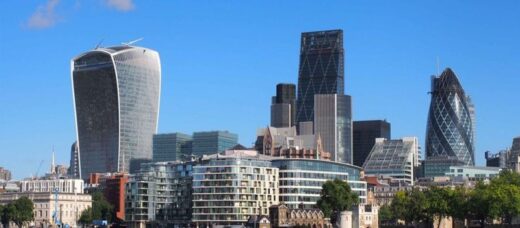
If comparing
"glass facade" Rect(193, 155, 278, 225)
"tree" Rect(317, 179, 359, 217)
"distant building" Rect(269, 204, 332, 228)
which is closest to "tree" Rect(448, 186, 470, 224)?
"tree" Rect(317, 179, 359, 217)

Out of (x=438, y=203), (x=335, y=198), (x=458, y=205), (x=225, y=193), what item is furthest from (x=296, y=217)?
(x=458, y=205)

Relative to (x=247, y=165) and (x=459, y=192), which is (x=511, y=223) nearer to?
(x=459, y=192)

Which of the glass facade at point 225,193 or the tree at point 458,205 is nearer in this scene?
the tree at point 458,205

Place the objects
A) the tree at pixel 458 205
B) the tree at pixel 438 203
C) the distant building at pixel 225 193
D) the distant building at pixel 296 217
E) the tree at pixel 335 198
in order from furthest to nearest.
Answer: the distant building at pixel 225 193 → the tree at pixel 335 198 → the tree at pixel 438 203 → the tree at pixel 458 205 → the distant building at pixel 296 217

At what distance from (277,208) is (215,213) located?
1633 centimetres

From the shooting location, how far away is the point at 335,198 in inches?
7554

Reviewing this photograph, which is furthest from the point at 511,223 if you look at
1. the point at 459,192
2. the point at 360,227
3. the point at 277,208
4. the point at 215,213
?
the point at 215,213

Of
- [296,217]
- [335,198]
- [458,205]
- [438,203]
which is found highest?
[335,198]

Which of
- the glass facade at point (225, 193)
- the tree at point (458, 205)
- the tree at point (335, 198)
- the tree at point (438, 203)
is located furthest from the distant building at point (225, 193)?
the tree at point (458, 205)

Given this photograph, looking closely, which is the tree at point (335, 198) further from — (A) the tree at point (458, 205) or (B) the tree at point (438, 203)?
(A) the tree at point (458, 205)

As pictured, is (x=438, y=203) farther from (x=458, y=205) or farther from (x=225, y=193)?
(x=225, y=193)

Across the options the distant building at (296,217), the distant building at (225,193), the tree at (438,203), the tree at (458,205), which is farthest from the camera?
the distant building at (225,193)

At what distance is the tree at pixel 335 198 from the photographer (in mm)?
192500

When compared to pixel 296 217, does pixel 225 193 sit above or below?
above
